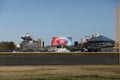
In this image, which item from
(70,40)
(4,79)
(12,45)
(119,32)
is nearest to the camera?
(4,79)

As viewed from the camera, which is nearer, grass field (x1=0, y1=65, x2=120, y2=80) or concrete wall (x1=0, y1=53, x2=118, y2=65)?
grass field (x1=0, y1=65, x2=120, y2=80)

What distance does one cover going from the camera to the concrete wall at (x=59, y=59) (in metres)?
36.2

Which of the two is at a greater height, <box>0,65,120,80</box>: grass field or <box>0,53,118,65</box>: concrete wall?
<box>0,53,118,65</box>: concrete wall

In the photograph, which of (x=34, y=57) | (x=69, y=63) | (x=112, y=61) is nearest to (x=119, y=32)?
(x=112, y=61)

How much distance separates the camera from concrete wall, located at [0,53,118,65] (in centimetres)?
3625

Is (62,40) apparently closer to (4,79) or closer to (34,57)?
(34,57)

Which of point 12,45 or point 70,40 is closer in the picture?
point 70,40

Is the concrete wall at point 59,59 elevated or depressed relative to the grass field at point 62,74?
elevated

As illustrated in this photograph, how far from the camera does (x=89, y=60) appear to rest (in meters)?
36.5

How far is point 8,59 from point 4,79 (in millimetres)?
19464

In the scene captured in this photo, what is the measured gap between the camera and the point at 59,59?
120 ft

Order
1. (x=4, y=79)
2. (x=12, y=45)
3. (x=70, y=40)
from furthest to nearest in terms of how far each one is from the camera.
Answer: (x=12, y=45)
(x=70, y=40)
(x=4, y=79)

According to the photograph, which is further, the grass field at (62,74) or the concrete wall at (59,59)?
the concrete wall at (59,59)

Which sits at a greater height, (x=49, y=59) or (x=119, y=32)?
(x=119, y=32)
